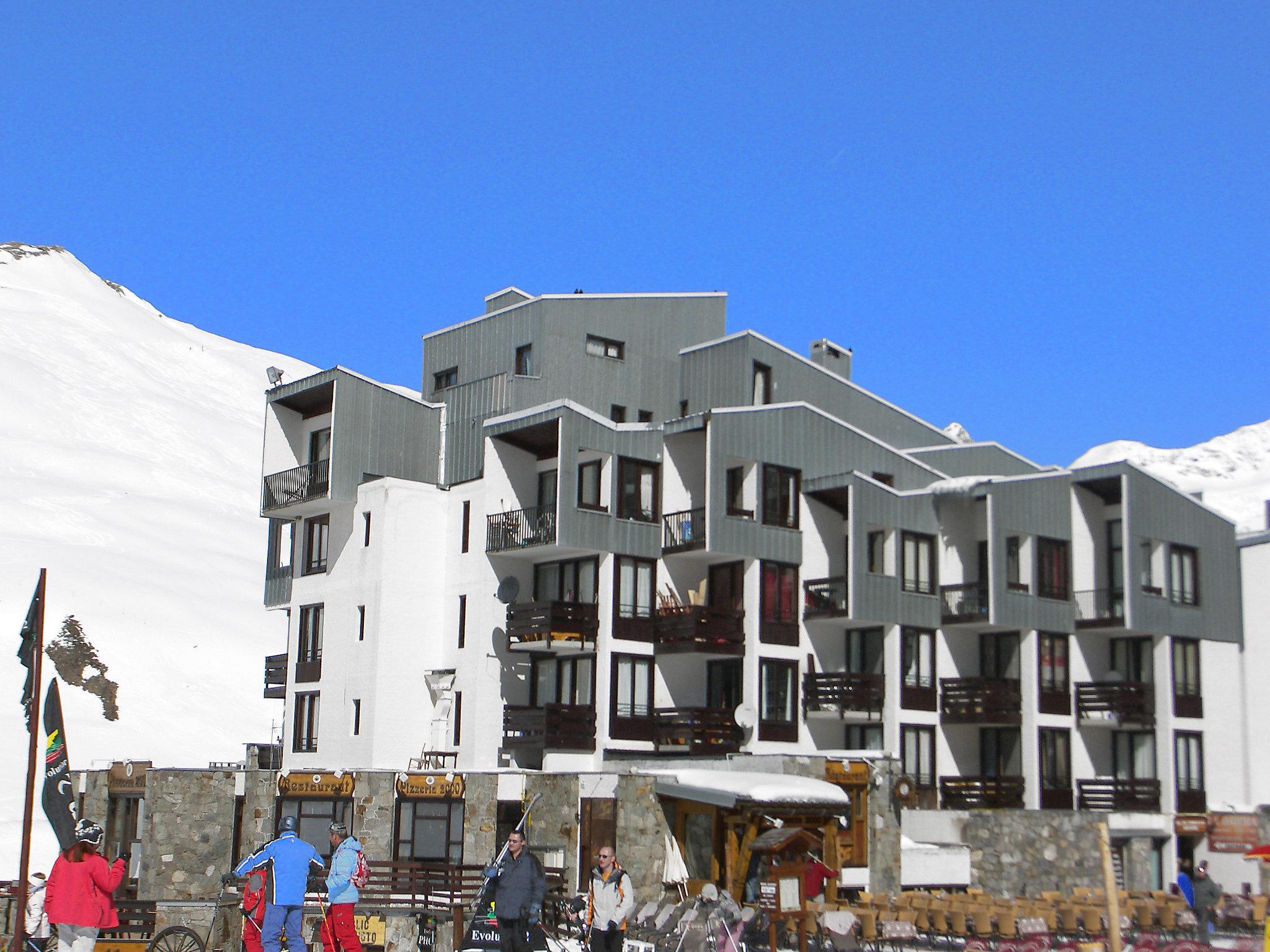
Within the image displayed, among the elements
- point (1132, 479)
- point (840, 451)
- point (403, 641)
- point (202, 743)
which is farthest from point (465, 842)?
point (202, 743)

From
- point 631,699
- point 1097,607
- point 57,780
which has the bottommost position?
point 57,780

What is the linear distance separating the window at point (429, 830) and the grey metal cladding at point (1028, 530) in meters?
17.8

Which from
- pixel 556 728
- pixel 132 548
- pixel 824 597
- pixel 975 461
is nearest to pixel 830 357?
pixel 975 461

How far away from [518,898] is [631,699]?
81.6ft

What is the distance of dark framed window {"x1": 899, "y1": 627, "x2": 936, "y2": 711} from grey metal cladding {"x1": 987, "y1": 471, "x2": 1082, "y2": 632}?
2.33 meters

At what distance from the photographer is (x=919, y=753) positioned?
47.3 m

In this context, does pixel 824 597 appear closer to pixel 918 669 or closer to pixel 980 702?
pixel 918 669

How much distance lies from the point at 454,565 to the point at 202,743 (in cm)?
4038

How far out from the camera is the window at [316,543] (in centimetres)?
4903

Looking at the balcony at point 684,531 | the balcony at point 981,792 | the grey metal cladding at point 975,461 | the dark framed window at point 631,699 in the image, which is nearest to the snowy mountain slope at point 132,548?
the dark framed window at point 631,699

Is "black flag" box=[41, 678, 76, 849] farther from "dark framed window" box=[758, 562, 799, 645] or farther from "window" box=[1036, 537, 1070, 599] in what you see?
"window" box=[1036, 537, 1070, 599]

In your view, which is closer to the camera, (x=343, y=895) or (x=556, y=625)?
(x=343, y=895)

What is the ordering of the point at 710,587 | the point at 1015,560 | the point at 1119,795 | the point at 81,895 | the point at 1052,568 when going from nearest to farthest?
1. the point at 81,895
2. the point at 710,587
3. the point at 1119,795
4. the point at 1015,560
5. the point at 1052,568

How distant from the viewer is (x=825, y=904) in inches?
1245
